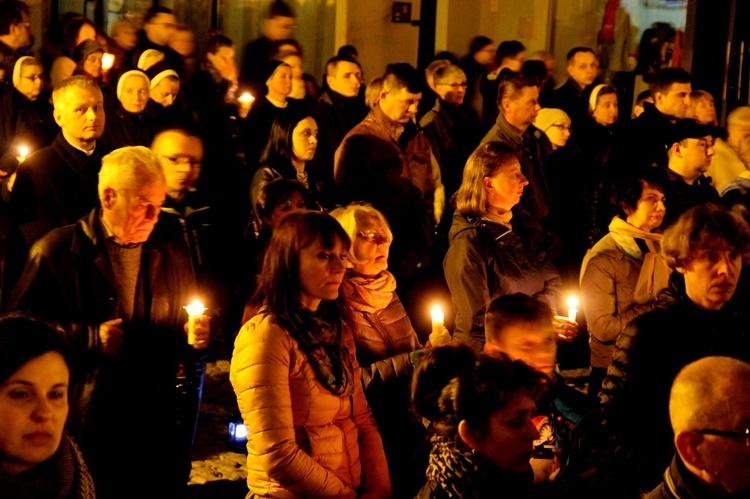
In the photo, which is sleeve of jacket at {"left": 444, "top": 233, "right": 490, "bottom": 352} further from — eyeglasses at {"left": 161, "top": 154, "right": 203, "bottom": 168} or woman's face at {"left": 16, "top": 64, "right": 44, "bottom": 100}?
woman's face at {"left": 16, "top": 64, "right": 44, "bottom": 100}

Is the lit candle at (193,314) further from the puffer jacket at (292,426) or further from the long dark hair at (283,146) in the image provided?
the long dark hair at (283,146)

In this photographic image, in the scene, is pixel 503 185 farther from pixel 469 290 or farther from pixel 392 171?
pixel 392 171

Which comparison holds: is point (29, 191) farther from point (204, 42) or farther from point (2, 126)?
point (204, 42)

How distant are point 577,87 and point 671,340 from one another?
7.29 m

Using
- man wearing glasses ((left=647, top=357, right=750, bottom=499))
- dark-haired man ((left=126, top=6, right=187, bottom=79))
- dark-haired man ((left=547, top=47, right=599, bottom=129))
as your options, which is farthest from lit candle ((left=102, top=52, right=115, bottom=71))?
man wearing glasses ((left=647, top=357, right=750, bottom=499))

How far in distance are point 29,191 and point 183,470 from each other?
2.09 meters

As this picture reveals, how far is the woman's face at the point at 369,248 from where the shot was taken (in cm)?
511

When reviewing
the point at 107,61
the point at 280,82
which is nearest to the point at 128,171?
the point at 280,82

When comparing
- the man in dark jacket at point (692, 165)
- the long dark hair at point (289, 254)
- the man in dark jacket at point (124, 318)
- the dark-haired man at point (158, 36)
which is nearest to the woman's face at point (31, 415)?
the long dark hair at point (289, 254)

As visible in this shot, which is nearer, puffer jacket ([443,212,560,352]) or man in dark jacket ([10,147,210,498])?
man in dark jacket ([10,147,210,498])

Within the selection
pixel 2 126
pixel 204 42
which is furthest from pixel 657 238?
pixel 204 42

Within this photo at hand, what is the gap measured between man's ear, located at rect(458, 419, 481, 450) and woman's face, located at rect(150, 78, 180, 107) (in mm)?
5987

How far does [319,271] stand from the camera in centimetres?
404

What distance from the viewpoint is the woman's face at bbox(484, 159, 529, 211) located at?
19.2ft
